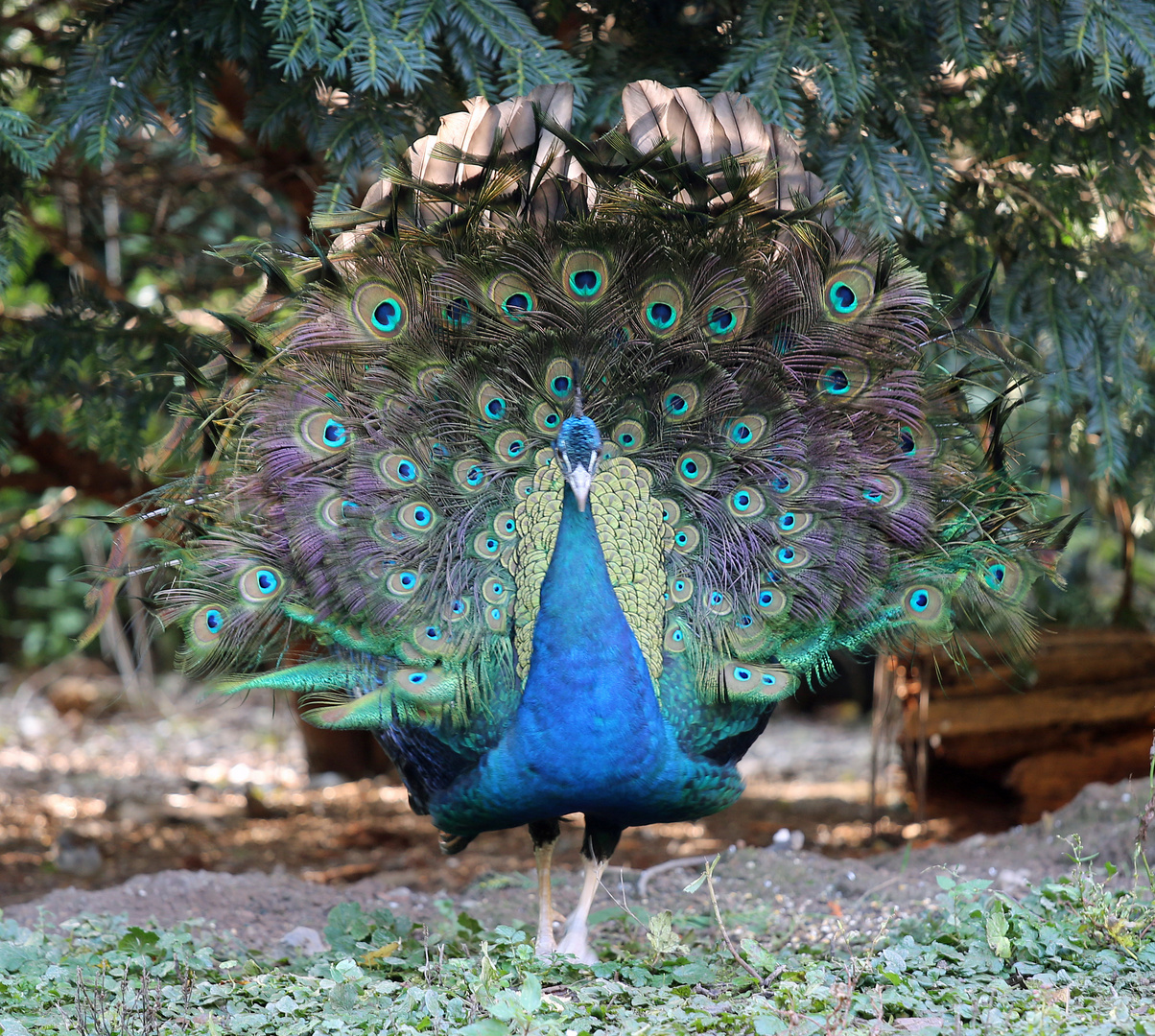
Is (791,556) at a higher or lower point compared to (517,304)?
lower

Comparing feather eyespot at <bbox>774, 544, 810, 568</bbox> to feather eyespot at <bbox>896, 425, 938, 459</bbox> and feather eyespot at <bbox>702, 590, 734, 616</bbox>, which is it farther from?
feather eyespot at <bbox>896, 425, 938, 459</bbox>

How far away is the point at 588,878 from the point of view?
4492 mm

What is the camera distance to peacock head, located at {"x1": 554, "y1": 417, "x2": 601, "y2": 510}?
3.76m

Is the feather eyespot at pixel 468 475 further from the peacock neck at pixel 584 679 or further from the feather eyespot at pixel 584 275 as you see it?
the feather eyespot at pixel 584 275

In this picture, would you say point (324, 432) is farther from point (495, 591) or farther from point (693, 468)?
point (693, 468)

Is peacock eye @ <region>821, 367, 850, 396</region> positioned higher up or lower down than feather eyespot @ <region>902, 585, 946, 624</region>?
higher up

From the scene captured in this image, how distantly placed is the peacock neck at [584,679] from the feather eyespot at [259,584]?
3.02 ft

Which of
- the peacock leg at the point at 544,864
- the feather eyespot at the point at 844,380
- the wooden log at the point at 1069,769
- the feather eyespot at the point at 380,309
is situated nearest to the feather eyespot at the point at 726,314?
the feather eyespot at the point at 844,380

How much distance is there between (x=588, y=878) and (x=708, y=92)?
2.93 metres

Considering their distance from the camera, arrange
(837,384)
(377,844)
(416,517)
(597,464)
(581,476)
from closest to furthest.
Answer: (581,476), (597,464), (416,517), (837,384), (377,844)

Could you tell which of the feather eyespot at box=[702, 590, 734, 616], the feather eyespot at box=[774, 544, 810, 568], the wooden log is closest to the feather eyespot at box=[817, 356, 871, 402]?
the feather eyespot at box=[774, 544, 810, 568]

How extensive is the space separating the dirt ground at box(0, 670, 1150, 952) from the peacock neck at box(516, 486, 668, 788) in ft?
1.77

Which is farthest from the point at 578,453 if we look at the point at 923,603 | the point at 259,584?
the point at 923,603

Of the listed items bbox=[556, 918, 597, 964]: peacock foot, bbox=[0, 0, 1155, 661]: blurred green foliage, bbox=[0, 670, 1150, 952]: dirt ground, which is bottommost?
bbox=[0, 670, 1150, 952]: dirt ground
